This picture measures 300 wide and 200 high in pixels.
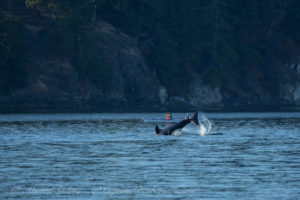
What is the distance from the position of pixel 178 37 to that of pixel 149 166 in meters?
101

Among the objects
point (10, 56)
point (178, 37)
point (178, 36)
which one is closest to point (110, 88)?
point (10, 56)

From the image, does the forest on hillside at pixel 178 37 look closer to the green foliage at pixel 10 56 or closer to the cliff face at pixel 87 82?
the green foliage at pixel 10 56

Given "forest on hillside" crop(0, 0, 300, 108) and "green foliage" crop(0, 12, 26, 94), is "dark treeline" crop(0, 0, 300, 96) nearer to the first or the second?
"forest on hillside" crop(0, 0, 300, 108)

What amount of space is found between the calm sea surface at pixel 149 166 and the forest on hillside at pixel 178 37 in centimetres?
5765

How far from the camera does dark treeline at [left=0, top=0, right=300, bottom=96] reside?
4353 inches

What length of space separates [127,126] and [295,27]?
93690 mm

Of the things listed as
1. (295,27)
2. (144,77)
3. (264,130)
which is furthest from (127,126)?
(295,27)

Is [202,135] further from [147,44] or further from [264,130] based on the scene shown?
[147,44]

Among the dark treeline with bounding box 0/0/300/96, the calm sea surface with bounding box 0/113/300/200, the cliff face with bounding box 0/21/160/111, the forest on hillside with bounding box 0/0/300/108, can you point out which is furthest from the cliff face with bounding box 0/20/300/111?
the calm sea surface with bounding box 0/113/300/200

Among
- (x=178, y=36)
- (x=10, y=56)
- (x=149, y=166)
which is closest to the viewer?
(x=149, y=166)

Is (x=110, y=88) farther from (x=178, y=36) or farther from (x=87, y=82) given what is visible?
(x=178, y=36)

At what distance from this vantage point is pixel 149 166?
3244 centimetres

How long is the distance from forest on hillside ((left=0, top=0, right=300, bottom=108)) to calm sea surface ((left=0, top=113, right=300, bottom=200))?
57645 mm

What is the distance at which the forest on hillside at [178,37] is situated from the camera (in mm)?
110438
